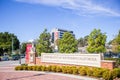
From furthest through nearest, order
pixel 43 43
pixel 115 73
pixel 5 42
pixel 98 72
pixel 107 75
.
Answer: pixel 5 42, pixel 43 43, pixel 98 72, pixel 115 73, pixel 107 75

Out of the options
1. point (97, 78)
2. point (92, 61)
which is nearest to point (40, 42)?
point (92, 61)

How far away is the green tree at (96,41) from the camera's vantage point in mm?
43147

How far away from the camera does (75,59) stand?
77.2ft

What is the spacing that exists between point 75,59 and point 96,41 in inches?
821

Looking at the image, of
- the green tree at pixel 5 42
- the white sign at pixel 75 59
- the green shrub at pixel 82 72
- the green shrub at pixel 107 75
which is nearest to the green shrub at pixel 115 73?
the green shrub at pixel 107 75

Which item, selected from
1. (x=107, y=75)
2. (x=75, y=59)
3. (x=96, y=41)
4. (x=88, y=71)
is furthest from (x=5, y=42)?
(x=107, y=75)

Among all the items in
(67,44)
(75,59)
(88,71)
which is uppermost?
(67,44)

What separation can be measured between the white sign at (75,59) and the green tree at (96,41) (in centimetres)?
1676

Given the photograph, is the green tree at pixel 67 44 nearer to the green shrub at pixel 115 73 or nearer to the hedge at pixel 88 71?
the hedge at pixel 88 71

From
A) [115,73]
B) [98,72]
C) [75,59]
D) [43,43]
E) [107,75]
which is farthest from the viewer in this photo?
[43,43]

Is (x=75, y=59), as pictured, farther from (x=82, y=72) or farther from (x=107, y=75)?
(x=107, y=75)

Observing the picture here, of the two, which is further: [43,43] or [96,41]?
[43,43]

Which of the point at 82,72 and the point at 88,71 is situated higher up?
the point at 88,71

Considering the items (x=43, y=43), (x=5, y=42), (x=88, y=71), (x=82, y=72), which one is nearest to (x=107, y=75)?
(x=88, y=71)
